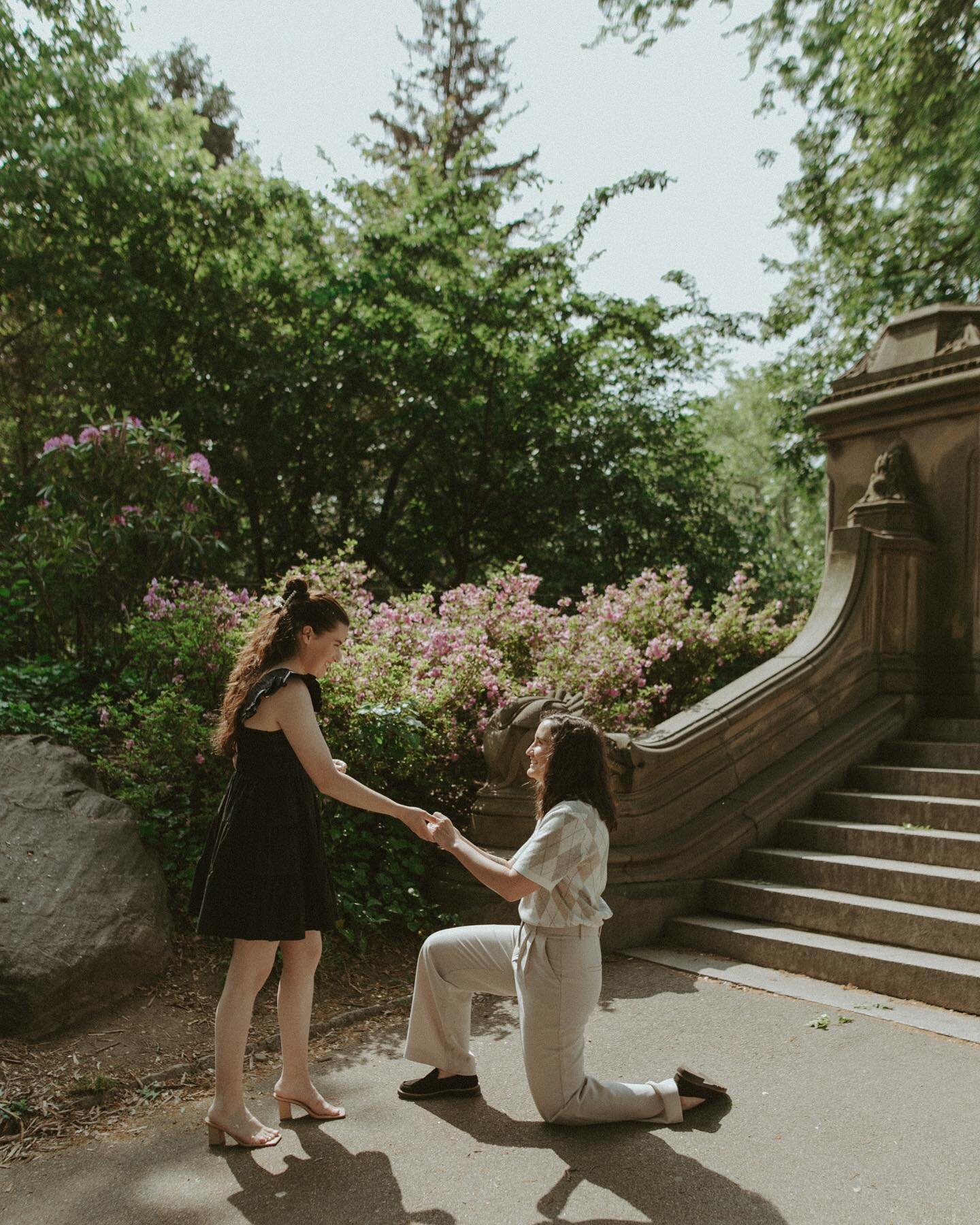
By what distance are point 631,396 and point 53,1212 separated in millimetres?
13267

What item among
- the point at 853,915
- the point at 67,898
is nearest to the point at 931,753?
the point at 853,915

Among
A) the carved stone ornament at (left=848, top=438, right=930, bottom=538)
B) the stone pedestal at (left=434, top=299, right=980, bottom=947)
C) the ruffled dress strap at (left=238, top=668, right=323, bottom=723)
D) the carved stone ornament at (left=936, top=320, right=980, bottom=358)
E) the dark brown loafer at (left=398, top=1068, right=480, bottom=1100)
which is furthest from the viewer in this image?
the carved stone ornament at (left=848, top=438, right=930, bottom=538)

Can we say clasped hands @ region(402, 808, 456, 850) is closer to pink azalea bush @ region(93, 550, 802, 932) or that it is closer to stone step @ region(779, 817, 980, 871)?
pink azalea bush @ region(93, 550, 802, 932)

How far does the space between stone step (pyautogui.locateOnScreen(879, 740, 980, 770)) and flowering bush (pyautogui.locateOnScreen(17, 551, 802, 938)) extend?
1627 millimetres

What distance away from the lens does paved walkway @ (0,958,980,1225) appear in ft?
9.58

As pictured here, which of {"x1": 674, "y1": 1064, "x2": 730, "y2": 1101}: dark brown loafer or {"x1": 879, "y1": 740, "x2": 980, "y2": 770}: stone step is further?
{"x1": 879, "y1": 740, "x2": 980, "y2": 770}: stone step

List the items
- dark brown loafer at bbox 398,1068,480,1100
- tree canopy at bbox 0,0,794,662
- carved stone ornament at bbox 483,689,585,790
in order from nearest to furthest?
1. dark brown loafer at bbox 398,1068,480,1100
2. carved stone ornament at bbox 483,689,585,790
3. tree canopy at bbox 0,0,794,662

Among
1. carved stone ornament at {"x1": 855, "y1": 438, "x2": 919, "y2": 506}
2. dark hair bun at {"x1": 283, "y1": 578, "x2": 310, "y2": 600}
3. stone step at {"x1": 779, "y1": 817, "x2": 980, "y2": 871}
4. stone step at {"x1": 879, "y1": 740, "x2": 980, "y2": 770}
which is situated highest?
carved stone ornament at {"x1": 855, "y1": 438, "x2": 919, "y2": 506}

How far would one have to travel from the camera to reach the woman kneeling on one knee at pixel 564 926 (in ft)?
10.8

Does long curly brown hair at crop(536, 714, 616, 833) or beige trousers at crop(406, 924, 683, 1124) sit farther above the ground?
long curly brown hair at crop(536, 714, 616, 833)

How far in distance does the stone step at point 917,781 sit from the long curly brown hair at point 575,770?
3.67 meters

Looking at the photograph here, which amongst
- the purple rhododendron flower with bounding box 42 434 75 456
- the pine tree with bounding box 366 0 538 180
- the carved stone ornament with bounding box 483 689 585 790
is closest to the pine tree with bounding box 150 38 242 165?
the pine tree with bounding box 366 0 538 180

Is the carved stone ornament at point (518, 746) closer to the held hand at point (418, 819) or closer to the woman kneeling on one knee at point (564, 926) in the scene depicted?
the woman kneeling on one knee at point (564, 926)

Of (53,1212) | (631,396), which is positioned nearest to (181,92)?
(631,396)
